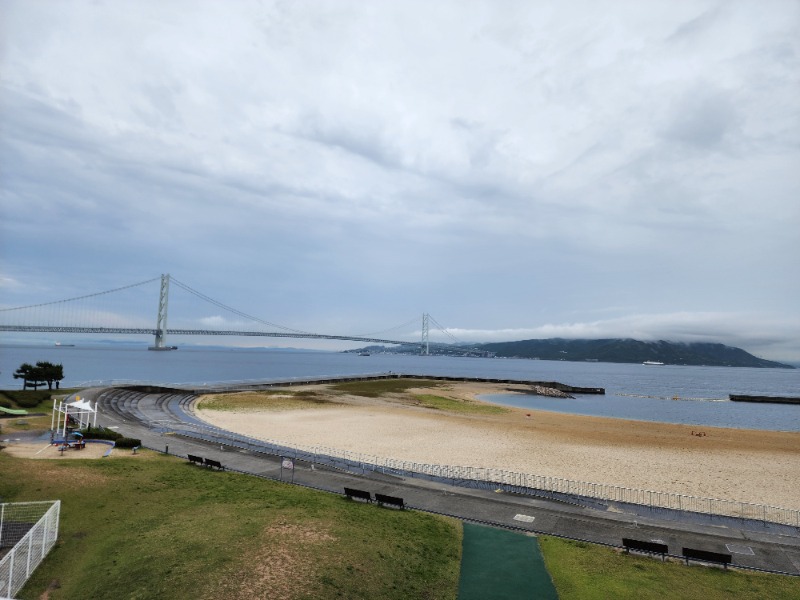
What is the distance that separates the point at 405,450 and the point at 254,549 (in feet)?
66.9

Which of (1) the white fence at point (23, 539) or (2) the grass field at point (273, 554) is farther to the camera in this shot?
(2) the grass field at point (273, 554)

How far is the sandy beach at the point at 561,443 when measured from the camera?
92.9ft

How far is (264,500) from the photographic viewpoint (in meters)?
19.2

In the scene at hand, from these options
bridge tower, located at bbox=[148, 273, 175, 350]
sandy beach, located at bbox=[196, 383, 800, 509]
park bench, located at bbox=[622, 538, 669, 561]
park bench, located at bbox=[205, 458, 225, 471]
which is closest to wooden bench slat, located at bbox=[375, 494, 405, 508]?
park bench, located at bbox=[622, 538, 669, 561]

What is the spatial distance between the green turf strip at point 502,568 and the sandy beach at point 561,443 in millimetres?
12188

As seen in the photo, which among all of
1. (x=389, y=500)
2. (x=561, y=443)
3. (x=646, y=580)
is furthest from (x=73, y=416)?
(x=646, y=580)

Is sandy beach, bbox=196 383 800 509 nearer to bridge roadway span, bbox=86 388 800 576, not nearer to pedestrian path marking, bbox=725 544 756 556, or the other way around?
bridge roadway span, bbox=86 388 800 576

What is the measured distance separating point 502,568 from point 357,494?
7250 mm

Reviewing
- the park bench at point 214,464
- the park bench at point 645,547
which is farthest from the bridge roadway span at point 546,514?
the park bench at point 645,547

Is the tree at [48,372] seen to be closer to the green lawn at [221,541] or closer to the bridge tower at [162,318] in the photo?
the green lawn at [221,541]

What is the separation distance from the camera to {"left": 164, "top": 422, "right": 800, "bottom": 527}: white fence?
70.9 feet

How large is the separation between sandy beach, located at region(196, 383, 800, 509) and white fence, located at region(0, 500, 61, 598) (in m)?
19.3

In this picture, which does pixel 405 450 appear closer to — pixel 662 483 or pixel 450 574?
pixel 662 483

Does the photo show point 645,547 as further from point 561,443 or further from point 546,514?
point 561,443
